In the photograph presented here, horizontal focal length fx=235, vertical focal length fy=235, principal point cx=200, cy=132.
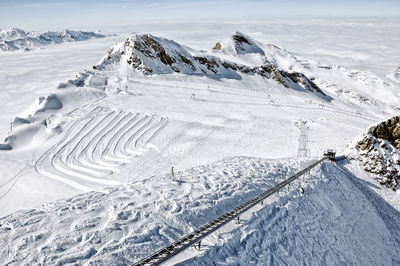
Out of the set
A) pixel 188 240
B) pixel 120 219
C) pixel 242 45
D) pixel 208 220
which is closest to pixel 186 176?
pixel 208 220

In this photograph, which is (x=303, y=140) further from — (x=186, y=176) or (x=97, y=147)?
(x=97, y=147)

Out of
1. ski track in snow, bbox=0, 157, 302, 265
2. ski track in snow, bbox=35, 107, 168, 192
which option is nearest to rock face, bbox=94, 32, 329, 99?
ski track in snow, bbox=35, 107, 168, 192

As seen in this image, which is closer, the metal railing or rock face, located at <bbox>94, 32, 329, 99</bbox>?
the metal railing

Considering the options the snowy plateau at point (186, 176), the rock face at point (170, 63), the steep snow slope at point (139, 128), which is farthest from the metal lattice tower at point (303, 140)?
the rock face at point (170, 63)

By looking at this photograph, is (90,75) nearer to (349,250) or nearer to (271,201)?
(271,201)

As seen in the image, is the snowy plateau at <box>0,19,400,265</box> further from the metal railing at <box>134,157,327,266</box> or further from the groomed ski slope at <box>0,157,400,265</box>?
the metal railing at <box>134,157,327,266</box>

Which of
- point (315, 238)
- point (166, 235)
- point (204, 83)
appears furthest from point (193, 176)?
point (204, 83)

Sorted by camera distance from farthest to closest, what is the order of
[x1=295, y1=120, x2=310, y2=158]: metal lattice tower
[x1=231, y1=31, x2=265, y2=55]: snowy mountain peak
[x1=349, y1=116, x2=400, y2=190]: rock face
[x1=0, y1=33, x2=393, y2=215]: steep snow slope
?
[x1=231, y1=31, x2=265, y2=55]: snowy mountain peak < [x1=295, y1=120, x2=310, y2=158]: metal lattice tower < [x1=349, y1=116, x2=400, y2=190]: rock face < [x1=0, y1=33, x2=393, y2=215]: steep snow slope
